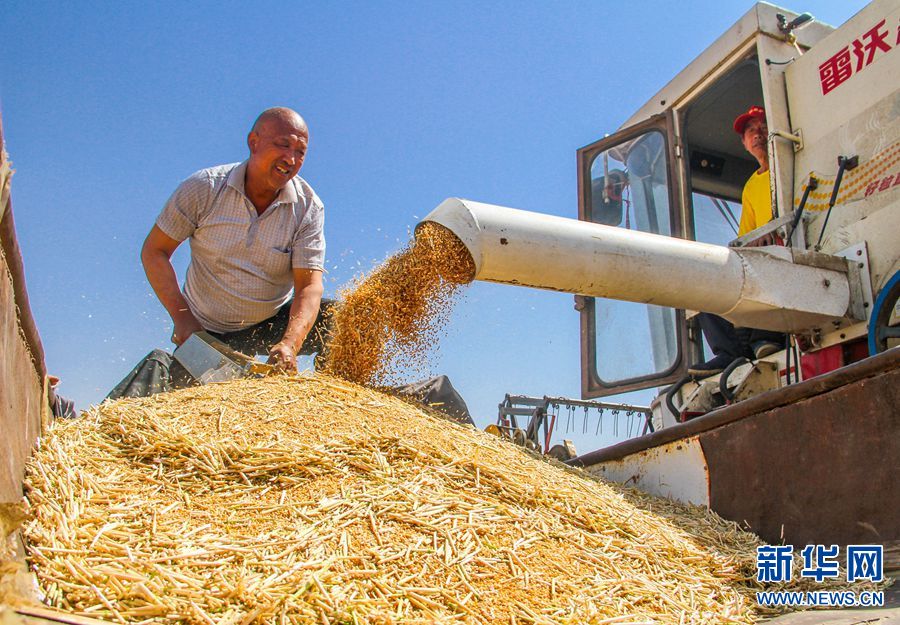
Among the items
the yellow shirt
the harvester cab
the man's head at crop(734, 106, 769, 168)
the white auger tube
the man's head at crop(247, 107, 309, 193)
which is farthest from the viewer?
the man's head at crop(734, 106, 769, 168)

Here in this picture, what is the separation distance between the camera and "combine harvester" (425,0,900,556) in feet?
7.92

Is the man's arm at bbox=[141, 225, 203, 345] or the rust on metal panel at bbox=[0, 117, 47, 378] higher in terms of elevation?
→ the man's arm at bbox=[141, 225, 203, 345]

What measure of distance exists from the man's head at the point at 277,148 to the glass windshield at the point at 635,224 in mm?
2078

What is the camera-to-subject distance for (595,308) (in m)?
4.96

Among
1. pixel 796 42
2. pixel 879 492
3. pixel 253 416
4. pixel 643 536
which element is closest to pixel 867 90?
pixel 796 42

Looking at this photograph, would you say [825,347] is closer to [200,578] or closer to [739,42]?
[739,42]

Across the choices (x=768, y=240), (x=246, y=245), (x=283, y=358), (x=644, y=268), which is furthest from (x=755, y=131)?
(x=283, y=358)

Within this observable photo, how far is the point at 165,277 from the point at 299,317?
0.70m

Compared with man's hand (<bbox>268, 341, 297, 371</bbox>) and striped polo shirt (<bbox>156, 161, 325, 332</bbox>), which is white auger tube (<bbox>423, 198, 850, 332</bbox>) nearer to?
man's hand (<bbox>268, 341, 297, 371</bbox>)

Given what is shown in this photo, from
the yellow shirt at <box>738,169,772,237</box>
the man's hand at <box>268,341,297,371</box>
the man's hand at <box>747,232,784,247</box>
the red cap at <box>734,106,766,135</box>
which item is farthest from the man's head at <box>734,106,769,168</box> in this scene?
the man's hand at <box>268,341,297,371</box>

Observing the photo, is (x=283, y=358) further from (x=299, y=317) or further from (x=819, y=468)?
(x=819, y=468)

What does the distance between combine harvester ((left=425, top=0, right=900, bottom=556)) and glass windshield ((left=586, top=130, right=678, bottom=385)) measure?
0.01m

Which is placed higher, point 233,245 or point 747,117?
point 747,117

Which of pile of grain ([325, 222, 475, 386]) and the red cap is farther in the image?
the red cap
